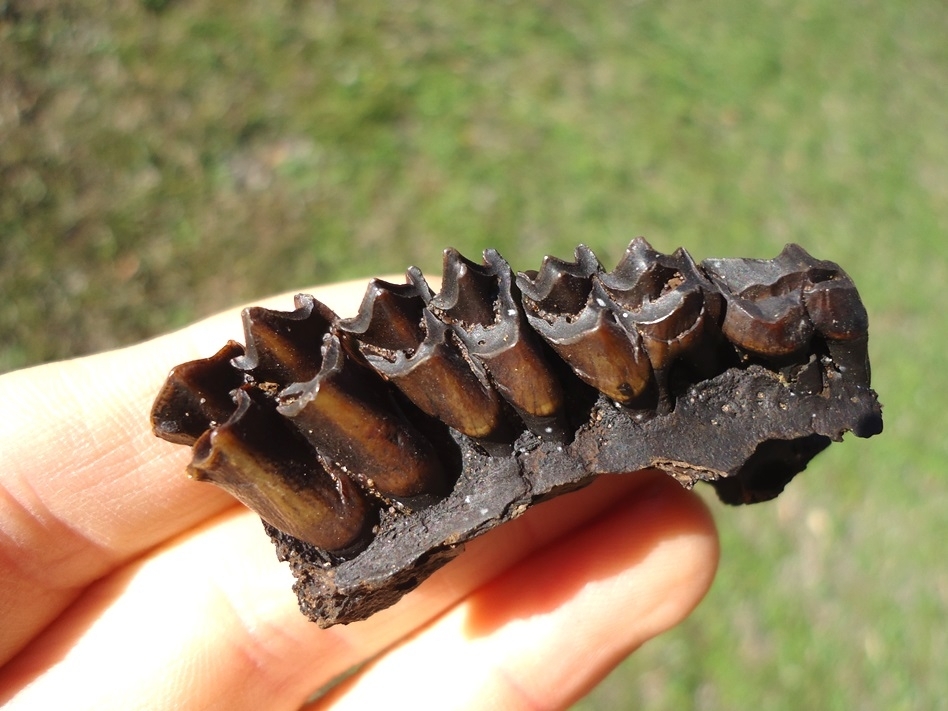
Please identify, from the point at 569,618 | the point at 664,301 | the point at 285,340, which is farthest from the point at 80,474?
the point at 664,301

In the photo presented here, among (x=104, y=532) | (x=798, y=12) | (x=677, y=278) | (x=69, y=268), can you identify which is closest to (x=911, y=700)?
(x=677, y=278)

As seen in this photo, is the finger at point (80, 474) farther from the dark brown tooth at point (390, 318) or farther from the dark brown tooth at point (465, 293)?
the dark brown tooth at point (465, 293)

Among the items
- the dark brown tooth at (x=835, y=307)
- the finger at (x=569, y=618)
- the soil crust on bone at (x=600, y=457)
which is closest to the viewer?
the dark brown tooth at (x=835, y=307)

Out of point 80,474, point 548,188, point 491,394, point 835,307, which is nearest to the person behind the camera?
point 835,307

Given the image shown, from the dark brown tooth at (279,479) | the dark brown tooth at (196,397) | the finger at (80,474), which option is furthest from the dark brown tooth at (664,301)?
the finger at (80,474)

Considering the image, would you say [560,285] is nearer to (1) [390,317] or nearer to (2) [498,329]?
(2) [498,329]

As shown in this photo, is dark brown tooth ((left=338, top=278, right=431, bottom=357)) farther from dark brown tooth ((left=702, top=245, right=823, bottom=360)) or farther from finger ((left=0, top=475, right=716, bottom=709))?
finger ((left=0, top=475, right=716, bottom=709))

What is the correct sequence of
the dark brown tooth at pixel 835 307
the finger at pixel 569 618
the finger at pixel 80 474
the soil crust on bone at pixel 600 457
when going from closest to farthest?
the dark brown tooth at pixel 835 307 → the soil crust on bone at pixel 600 457 → the finger at pixel 80 474 → the finger at pixel 569 618
